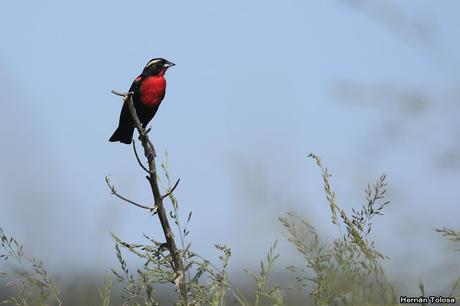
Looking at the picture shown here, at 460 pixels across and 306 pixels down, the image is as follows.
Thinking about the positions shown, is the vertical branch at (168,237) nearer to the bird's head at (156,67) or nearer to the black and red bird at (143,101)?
the black and red bird at (143,101)

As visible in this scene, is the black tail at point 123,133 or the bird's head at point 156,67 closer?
the black tail at point 123,133

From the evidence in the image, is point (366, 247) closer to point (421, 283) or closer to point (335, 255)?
point (335, 255)

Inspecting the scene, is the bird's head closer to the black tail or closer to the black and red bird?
the black and red bird

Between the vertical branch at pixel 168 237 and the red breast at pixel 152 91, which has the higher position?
the red breast at pixel 152 91

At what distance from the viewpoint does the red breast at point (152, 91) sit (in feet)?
22.1

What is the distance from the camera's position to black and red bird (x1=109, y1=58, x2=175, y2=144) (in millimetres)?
6727

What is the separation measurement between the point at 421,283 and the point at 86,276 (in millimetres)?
936

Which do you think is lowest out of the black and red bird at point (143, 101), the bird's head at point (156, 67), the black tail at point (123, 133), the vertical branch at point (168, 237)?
the vertical branch at point (168, 237)

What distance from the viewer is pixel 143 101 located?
6.73 metres

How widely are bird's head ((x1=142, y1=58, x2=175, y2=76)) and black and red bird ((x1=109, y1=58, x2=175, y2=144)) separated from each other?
0.01 metres

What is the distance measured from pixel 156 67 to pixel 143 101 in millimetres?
605

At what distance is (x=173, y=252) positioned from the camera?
6.64ft

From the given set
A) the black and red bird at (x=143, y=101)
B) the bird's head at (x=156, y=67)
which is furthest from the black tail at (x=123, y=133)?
the bird's head at (x=156, y=67)

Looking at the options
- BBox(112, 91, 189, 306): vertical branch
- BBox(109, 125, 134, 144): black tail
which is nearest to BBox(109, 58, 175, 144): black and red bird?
BBox(109, 125, 134, 144): black tail
